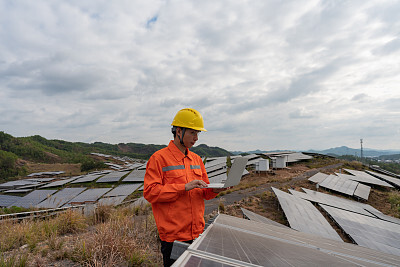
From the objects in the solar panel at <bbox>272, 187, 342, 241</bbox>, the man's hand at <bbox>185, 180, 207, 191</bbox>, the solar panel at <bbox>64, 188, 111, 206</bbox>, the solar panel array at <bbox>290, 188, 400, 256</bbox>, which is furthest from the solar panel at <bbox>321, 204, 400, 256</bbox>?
the solar panel at <bbox>64, 188, 111, 206</bbox>

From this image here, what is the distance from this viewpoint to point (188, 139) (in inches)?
99.5

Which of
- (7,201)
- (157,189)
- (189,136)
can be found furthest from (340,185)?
(7,201)

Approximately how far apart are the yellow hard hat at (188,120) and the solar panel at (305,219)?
17.5 ft

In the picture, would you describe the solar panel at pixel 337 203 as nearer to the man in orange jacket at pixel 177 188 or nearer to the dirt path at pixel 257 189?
the dirt path at pixel 257 189

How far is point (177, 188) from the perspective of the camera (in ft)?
7.14

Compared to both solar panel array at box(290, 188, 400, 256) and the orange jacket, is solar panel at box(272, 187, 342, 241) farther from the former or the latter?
the orange jacket

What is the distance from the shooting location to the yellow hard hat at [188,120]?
2.47 m

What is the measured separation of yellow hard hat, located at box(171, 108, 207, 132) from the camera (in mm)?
2469

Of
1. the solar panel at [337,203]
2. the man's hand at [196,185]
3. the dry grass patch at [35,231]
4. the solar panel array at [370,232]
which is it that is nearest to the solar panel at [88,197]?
the dry grass patch at [35,231]

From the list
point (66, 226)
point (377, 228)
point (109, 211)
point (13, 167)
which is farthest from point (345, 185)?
point (13, 167)

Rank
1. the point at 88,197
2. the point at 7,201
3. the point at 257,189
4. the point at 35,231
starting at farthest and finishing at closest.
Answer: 1. the point at 7,201
2. the point at 88,197
3. the point at 257,189
4. the point at 35,231

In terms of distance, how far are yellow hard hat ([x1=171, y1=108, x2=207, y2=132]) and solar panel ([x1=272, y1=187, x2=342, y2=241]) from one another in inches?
210

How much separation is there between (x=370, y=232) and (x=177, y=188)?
25.9 feet

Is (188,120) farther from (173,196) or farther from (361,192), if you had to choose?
(361,192)
